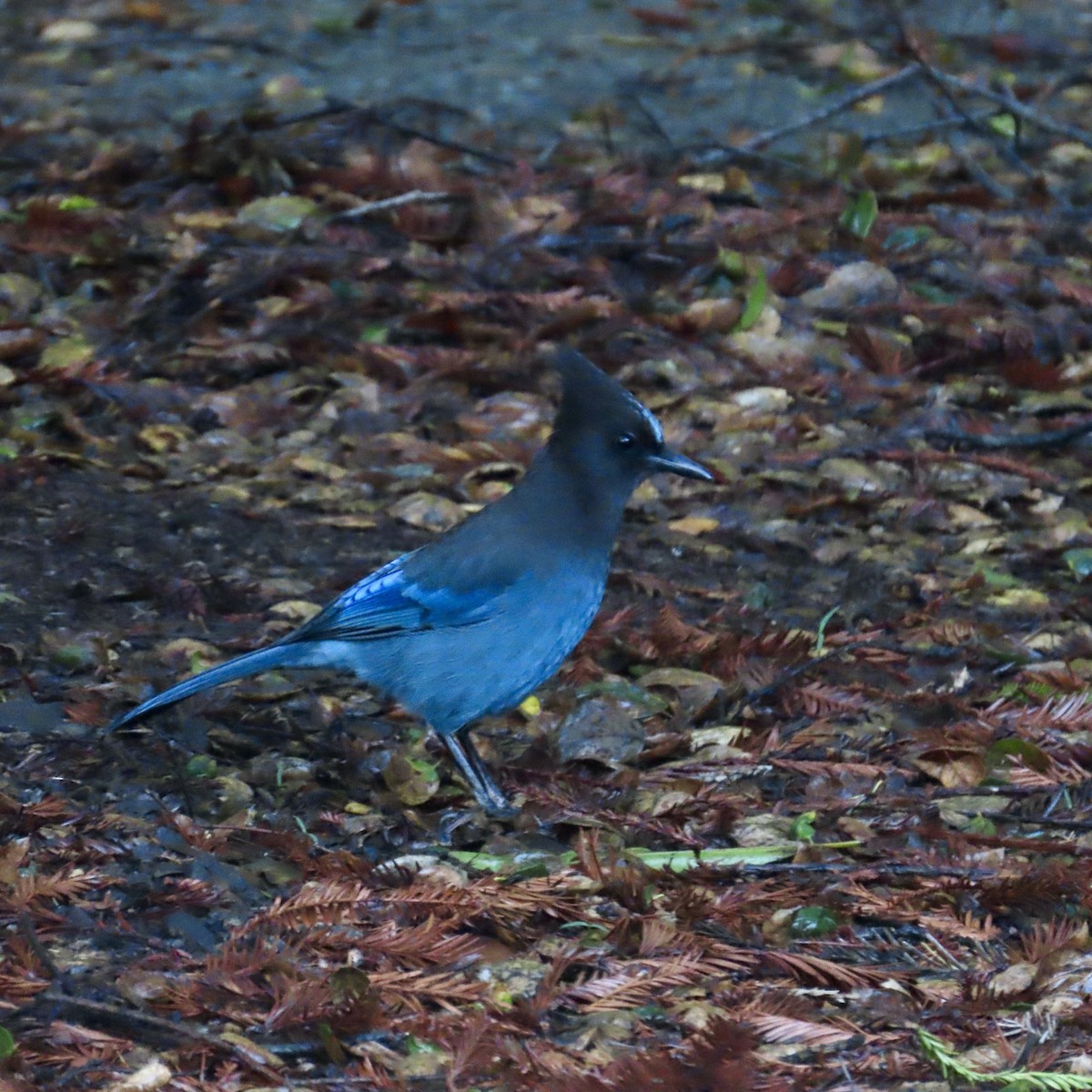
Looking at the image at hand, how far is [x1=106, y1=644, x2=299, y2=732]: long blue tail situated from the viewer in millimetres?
3803

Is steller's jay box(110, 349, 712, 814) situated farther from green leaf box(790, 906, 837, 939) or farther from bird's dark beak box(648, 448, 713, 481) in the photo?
green leaf box(790, 906, 837, 939)

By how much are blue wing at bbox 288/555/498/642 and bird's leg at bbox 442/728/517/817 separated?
257 millimetres

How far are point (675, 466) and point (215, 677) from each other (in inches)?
46.9

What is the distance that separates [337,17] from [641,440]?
5.97m

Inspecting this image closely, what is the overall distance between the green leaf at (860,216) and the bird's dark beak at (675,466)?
2.87 meters

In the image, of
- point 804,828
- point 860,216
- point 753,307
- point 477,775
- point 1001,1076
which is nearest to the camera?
point 1001,1076

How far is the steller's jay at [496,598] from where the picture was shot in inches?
155

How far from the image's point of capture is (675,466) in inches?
169

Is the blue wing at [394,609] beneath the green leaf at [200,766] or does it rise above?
above

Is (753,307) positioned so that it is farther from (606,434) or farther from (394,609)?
(394,609)

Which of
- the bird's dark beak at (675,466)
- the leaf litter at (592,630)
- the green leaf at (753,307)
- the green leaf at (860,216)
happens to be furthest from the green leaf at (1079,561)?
the green leaf at (860,216)

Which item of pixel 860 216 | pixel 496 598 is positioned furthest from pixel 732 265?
pixel 496 598

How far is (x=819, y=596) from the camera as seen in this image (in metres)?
4.94

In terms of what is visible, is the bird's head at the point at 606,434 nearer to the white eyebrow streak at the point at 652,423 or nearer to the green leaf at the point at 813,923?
the white eyebrow streak at the point at 652,423
